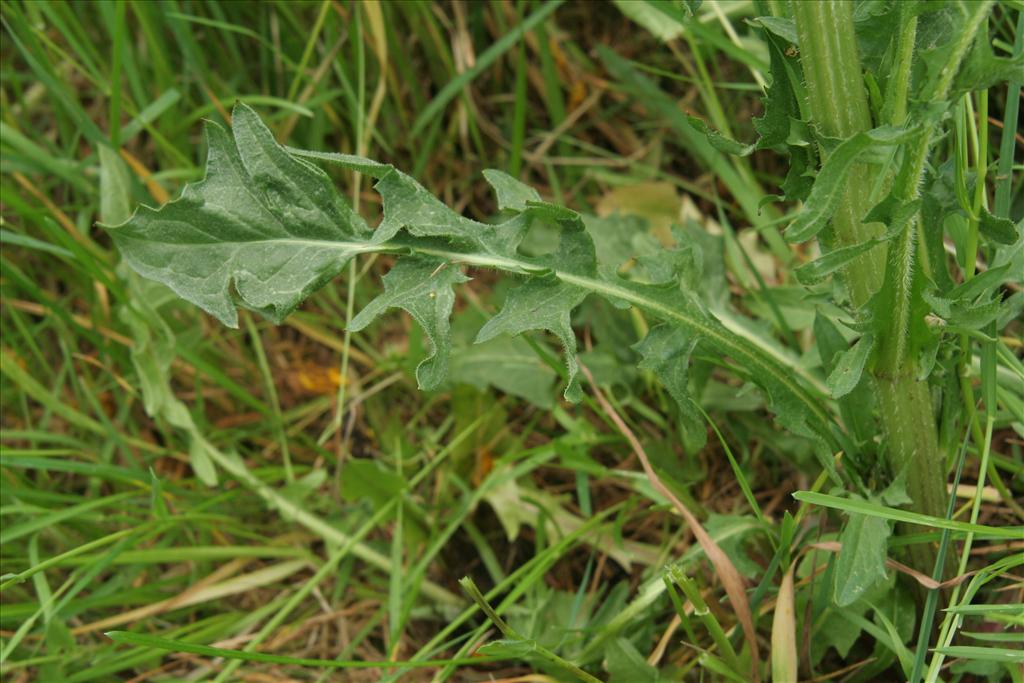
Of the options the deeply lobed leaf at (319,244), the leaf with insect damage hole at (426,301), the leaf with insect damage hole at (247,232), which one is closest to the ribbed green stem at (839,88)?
the deeply lobed leaf at (319,244)

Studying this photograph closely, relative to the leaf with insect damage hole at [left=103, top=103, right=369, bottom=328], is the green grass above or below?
below

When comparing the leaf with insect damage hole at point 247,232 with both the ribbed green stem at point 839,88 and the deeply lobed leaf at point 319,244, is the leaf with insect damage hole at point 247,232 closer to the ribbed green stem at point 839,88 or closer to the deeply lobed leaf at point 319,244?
the deeply lobed leaf at point 319,244

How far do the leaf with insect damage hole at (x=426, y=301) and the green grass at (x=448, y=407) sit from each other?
31 cm

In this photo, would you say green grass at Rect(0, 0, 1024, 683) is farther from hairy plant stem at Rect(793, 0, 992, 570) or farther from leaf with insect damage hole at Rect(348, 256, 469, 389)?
leaf with insect damage hole at Rect(348, 256, 469, 389)

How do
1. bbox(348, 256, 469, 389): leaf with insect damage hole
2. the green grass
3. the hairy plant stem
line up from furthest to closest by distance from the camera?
the green grass
bbox(348, 256, 469, 389): leaf with insect damage hole
the hairy plant stem

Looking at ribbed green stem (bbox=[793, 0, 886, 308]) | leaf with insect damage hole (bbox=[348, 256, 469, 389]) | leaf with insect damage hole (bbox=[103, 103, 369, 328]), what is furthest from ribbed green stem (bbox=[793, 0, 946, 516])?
leaf with insect damage hole (bbox=[103, 103, 369, 328])

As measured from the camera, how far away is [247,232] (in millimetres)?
1455

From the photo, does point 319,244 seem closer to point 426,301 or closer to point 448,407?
point 426,301

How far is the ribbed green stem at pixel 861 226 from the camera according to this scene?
1239 millimetres

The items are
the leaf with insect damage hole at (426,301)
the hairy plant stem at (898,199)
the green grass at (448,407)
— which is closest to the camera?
the hairy plant stem at (898,199)

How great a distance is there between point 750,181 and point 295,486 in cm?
120

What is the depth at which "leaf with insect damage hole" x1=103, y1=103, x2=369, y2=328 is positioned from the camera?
4.62 ft

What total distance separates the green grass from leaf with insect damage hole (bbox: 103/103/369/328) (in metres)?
0.45

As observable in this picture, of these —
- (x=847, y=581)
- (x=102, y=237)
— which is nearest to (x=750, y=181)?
(x=847, y=581)
